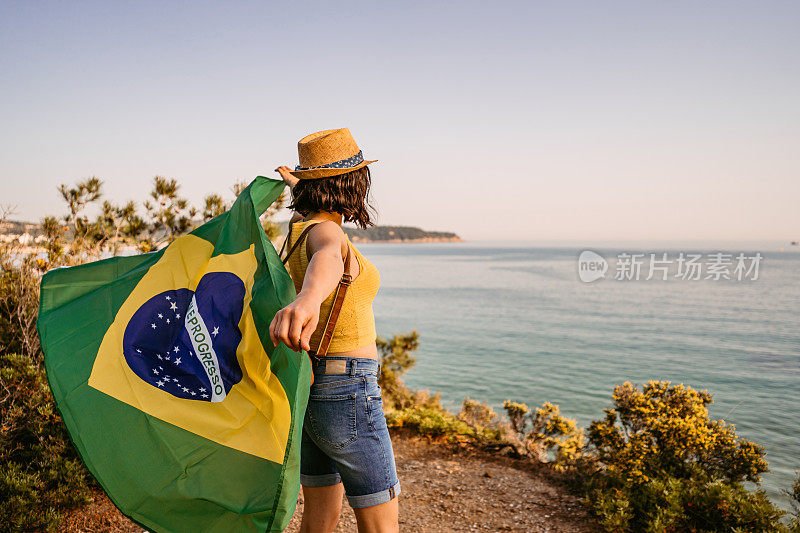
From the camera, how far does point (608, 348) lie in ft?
83.0

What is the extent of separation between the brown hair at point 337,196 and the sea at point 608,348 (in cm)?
834

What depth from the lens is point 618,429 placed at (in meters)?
5.32

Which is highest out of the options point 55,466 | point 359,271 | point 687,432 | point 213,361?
point 359,271

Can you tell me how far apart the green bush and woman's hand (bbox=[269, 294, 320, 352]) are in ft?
12.1

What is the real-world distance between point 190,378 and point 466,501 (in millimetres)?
3617

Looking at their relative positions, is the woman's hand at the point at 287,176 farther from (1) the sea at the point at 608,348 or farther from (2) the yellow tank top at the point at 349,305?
(1) the sea at the point at 608,348

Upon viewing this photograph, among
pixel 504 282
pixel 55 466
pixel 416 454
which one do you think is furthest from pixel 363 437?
pixel 504 282

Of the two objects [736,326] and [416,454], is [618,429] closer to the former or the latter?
[416,454]

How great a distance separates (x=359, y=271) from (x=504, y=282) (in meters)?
64.6

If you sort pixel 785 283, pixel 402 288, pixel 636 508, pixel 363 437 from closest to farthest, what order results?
1. pixel 363 437
2. pixel 636 508
3. pixel 402 288
4. pixel 785 283

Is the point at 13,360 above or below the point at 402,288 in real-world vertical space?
above

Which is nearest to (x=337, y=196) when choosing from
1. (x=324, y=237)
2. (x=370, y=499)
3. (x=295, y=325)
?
(x=324, y=237)

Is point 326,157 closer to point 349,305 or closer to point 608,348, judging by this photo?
point 349,305

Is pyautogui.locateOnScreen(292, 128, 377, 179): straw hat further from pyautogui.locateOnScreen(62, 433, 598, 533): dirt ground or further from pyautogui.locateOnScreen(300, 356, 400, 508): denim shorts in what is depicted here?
pyautogui.locateOnScreen(62, 433, 598, 533): dirt ground
